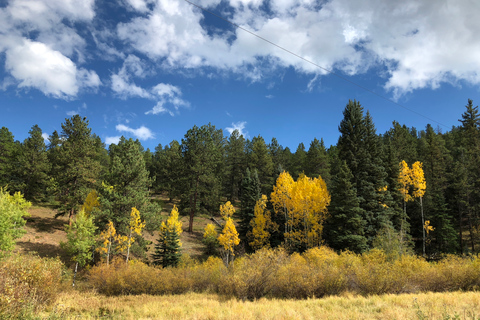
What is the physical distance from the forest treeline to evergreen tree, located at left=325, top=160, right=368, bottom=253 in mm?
111

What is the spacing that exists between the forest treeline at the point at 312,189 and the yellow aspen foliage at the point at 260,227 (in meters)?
0.15

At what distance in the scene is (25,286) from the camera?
30.9 ft

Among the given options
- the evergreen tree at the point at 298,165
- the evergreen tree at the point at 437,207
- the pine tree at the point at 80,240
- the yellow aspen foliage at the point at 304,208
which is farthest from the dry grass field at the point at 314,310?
the evergreen tree at the point at 298,165

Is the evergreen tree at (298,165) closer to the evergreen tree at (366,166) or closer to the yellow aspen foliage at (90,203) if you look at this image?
the evergreen tree at (366,166)

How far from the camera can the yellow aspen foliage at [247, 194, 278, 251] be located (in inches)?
1235

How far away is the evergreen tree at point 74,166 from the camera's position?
30656mm

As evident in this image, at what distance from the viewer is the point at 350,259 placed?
667 inches

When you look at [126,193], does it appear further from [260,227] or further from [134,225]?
[260,227]

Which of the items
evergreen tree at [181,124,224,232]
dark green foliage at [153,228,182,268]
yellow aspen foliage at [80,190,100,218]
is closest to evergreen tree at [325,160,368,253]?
dark green foliage at [153,228,182,268]

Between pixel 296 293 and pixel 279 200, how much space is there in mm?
17213

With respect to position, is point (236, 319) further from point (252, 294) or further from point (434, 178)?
point (434, 178)

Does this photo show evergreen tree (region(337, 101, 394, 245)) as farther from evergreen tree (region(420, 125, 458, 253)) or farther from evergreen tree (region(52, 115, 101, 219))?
evergreen tree (region(52, 115, 101, 219))

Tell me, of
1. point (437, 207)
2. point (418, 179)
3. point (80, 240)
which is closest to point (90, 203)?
point (80, 240)

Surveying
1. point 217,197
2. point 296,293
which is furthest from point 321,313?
point 217,197
